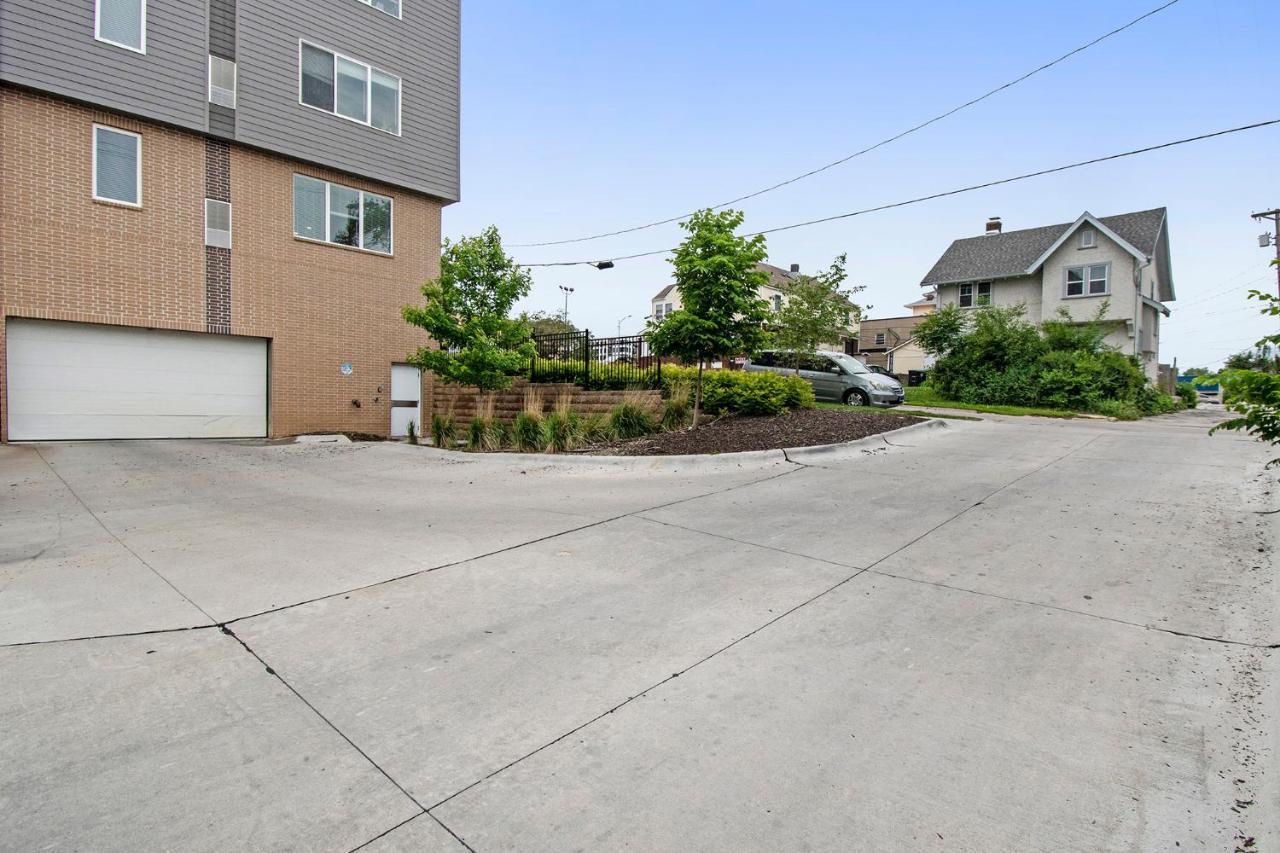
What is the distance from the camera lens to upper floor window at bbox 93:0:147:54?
12.1 meters

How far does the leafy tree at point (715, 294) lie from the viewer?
11672 mm

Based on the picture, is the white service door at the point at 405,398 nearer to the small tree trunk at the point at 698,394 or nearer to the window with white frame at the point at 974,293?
the small tree trunk at the point at 698,394

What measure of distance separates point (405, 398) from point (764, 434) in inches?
390

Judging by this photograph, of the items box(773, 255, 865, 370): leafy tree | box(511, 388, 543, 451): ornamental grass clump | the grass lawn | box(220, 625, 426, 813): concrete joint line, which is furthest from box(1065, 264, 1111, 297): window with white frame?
box(220, 625, 426, 813): concrete joint line

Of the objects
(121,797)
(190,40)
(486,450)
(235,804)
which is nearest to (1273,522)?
(235,804)

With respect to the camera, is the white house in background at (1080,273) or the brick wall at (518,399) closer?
the brick wall at (518,399)

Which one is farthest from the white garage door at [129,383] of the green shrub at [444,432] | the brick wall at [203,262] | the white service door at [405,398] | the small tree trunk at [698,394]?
the small tree trunk at [698,394]

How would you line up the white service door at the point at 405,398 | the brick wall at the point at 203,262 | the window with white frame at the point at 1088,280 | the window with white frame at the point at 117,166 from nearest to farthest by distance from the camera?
the brick wall at the point at 203,262, the window with white frame at the point at 117,166, the white service door at the point at 405,398, the window with white frame at the point at 1088,280

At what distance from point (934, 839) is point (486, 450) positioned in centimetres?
1082

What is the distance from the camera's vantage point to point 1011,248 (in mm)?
33656

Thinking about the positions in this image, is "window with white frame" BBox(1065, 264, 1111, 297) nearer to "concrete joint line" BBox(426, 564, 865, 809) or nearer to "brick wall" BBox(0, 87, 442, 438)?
"brick wall" BBox(0, 87, 442, 438)

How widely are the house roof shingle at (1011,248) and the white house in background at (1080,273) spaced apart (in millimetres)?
41

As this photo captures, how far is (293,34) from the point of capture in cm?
1444

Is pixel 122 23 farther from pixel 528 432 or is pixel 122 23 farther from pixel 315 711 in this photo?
pixel 315 711
